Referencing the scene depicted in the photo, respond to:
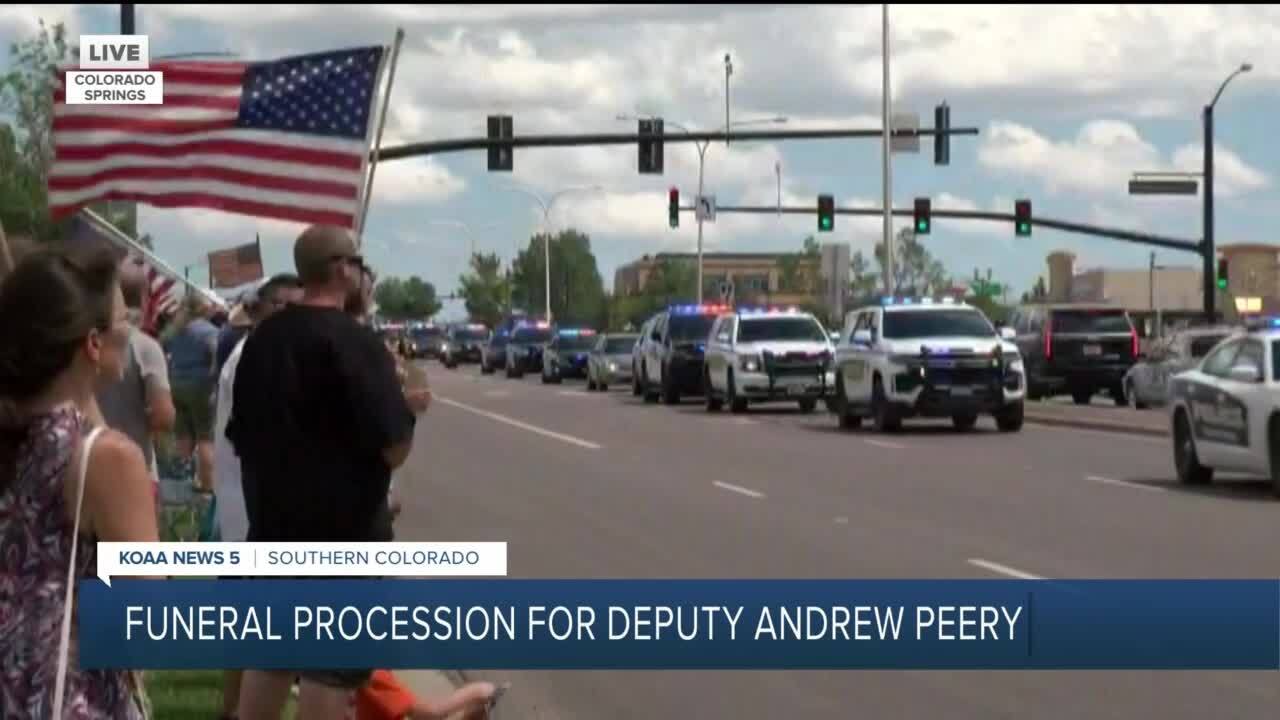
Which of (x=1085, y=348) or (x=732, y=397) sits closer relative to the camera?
(x=732, y=397)

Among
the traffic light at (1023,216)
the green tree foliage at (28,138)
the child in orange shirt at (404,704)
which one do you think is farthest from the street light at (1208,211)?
the child in orange shirt at (404,704)

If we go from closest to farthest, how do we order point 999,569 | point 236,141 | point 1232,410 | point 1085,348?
point 236,141 → point 999,569 → point 1232,410 → point 1085,348

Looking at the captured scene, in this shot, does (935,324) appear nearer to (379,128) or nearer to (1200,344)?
(1200,344)

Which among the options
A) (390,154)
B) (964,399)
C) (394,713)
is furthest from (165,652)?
(390,154)

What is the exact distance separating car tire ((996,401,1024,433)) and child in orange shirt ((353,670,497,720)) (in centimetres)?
2668

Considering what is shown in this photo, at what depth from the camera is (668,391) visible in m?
48.1

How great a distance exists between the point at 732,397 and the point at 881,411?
27.6 ft

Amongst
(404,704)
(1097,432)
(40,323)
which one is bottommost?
(1097,432)

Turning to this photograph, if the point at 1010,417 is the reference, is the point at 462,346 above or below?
below

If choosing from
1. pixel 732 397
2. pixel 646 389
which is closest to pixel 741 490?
pixel 732 397

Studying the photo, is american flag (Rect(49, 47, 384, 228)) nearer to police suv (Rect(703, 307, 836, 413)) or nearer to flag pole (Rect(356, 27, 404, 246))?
flag pole (Rect(356, 27, 404, 246))

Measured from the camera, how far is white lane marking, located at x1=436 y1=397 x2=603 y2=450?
107 feet

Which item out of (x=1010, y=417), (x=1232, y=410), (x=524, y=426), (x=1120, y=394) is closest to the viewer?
(x=1232, y=410)

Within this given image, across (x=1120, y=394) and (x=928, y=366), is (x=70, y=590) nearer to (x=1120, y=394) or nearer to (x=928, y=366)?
(x=928, y=366)
